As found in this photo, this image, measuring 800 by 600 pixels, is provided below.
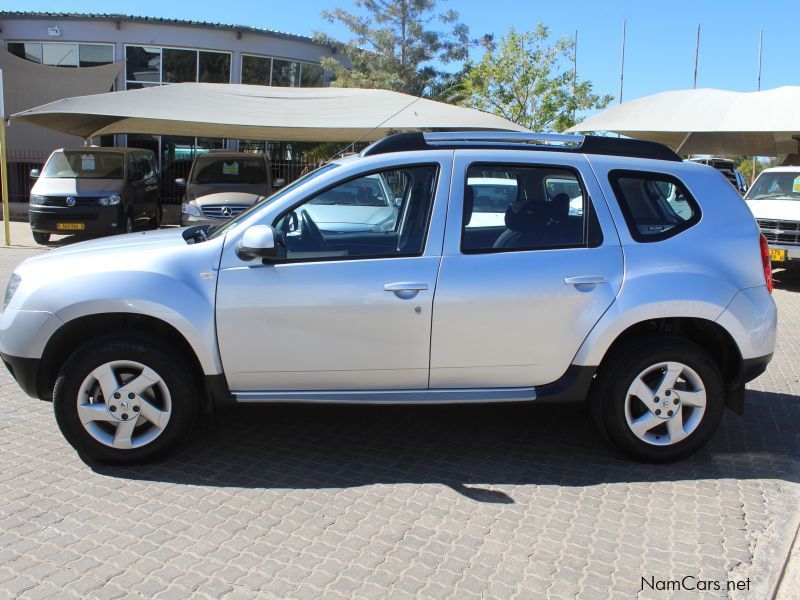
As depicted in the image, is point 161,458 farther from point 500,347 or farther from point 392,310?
point 500,347

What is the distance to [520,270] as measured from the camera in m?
4.17

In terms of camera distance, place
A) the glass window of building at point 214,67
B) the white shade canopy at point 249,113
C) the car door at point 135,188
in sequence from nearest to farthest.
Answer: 1. the white shade canopy at point 249,113
2. the car door at point 135,188
3. the glass window of building at point 214,67

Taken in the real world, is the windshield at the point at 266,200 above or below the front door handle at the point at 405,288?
above

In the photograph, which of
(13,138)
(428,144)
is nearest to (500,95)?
(13,138)

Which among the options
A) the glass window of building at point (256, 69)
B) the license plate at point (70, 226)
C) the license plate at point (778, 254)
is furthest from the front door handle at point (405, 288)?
the glass window of building at point (256, 69)

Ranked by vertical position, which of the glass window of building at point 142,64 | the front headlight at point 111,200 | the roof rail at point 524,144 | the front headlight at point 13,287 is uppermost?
the glass window of building at point 142,64

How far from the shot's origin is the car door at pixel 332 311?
4070mm

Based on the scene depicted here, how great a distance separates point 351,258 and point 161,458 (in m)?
1.55

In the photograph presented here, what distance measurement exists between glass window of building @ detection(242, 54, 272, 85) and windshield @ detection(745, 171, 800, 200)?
60.6ft

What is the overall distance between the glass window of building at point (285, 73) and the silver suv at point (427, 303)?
80.1 ft

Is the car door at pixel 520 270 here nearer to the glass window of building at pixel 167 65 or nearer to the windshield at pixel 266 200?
the windshield at pixel 266 200

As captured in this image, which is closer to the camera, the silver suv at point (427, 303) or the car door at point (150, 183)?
the silver suv at point (427, 303)

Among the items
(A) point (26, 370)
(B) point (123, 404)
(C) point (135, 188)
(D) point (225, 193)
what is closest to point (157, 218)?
(C) point (135, 188)

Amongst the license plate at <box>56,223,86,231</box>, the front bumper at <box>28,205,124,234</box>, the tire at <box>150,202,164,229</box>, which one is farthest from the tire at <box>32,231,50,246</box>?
the tire at <box>150,202,164,229</box>
